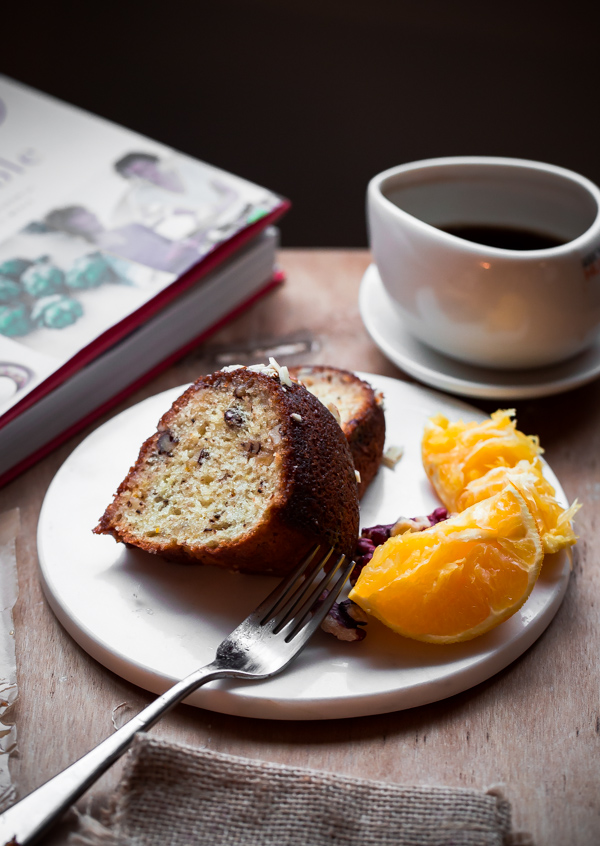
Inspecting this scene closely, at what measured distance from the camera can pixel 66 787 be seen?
1323 mm

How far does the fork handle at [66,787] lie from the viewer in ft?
4.21

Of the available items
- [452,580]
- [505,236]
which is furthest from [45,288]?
[452,580]

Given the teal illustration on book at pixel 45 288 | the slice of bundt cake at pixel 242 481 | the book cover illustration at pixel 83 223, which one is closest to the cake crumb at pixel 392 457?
the slice of bundt cake at pixel 242 481

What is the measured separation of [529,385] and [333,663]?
1099mm

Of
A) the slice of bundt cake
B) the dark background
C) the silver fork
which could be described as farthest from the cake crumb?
the dark background

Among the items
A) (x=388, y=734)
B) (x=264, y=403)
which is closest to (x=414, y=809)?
(x=388, y=734)

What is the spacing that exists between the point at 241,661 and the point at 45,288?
4.49ft

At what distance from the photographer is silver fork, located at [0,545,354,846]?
130 cm

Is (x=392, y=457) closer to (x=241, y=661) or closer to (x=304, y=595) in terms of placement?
(x=304, y=595)

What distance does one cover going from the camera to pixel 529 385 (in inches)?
92.3

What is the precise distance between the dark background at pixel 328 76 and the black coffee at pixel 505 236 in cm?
200

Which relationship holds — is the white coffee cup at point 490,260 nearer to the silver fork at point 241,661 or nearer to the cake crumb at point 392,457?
the cake crumb at point 392,457

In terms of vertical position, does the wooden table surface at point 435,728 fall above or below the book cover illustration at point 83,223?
below

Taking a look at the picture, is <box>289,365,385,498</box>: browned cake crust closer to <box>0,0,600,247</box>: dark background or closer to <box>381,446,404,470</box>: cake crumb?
<box>381,446,404,470</box>: cake crumb
